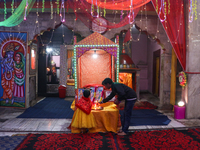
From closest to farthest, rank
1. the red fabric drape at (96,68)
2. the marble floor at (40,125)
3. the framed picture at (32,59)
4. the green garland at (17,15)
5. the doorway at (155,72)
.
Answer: the marble floor at (40,125), the green garland at (17,15), the red fabric drape at (96,68), the framed picture at (32,59), the doorway at (155,72)

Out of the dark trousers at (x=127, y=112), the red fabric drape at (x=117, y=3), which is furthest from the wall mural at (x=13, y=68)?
the dark trousers at (x=127, y=112)

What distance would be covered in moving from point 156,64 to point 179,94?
10.5 feet

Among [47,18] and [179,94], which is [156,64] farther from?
[47,18]

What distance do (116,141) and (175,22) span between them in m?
3.68

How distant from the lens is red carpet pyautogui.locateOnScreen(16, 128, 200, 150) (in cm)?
289

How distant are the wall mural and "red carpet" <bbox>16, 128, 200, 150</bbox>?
8.57 feet

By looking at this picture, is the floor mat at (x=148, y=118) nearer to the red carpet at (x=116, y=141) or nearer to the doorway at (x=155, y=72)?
the red carpet at (x=116, y=141)

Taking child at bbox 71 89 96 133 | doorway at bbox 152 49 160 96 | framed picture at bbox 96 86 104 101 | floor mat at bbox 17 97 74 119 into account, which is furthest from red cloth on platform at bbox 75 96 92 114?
doorway at bbox 152 49 160 96

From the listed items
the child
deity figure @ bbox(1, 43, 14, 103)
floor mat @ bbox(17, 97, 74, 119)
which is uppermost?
deity figure @ bbox(1, 43, 14, 103)

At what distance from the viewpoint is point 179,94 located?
5.38 meters

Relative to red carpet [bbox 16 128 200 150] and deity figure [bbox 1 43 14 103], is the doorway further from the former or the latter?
deity figure [bbox 1 43 14 103]

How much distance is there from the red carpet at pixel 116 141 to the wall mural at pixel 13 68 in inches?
103

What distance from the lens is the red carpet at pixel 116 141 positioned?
2.89 metres

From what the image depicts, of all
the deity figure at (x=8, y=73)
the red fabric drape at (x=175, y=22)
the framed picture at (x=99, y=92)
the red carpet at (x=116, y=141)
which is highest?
the red fabric drape at (x=175, y=22)
